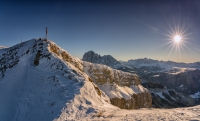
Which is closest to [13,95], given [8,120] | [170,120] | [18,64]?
[8,120]

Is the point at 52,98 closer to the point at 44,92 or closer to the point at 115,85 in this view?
the point at 44,92

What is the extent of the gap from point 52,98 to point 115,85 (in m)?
65.4

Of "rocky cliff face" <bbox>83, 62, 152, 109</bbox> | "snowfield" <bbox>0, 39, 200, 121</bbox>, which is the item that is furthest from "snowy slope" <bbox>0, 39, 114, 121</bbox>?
"rocky cliff face" <bbox>83, 62, 152, 109</bbox>

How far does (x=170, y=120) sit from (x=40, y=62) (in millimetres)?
22579

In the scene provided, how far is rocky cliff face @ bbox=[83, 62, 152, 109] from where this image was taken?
240 ft

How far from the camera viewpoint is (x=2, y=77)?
26422mm

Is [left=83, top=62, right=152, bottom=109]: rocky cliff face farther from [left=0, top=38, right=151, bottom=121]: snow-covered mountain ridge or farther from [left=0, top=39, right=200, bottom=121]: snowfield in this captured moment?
[left=0, top=39, right=200, bottom=121]: snowfield

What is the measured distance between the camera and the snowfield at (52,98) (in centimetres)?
1517

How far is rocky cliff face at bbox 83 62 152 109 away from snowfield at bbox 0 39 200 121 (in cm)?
4631

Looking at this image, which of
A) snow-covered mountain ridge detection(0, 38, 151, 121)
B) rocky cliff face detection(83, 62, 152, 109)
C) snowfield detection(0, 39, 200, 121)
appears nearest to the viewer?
snowfield detection(0, 39, 200, 121)

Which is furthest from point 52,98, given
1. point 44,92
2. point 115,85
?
point 115,85

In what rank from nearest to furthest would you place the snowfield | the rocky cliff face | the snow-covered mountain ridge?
the snowfield < the snow-covered mountain ridge < the rocky cliff face

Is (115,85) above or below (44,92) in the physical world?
below

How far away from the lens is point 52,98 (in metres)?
18.2
